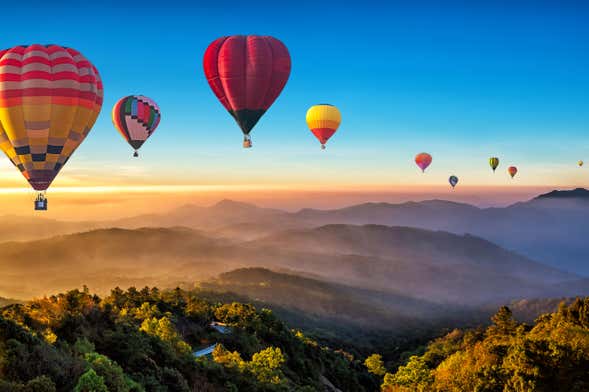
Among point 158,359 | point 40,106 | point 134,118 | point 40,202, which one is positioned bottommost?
point 158,359

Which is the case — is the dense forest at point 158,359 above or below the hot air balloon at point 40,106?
below

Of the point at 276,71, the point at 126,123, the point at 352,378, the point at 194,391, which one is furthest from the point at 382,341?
the point at 194,391

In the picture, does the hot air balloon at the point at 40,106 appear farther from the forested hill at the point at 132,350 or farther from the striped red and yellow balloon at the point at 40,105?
the forested hill at the point at 132,350

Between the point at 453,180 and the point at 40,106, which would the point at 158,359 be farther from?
the point at 453,180

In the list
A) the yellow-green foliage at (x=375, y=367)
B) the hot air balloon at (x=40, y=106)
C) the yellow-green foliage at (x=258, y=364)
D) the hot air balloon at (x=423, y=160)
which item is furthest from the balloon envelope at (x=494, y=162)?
the yellow-green foliage at (x=258, y=364)

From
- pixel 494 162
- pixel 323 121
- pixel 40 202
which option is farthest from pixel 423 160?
pixel 40 202

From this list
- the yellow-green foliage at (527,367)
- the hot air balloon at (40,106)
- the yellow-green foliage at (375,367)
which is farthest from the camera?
the yellow-green foliage at (375,367)

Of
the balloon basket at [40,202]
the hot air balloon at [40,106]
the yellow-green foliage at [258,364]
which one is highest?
the hot air balloon at [40,106]
